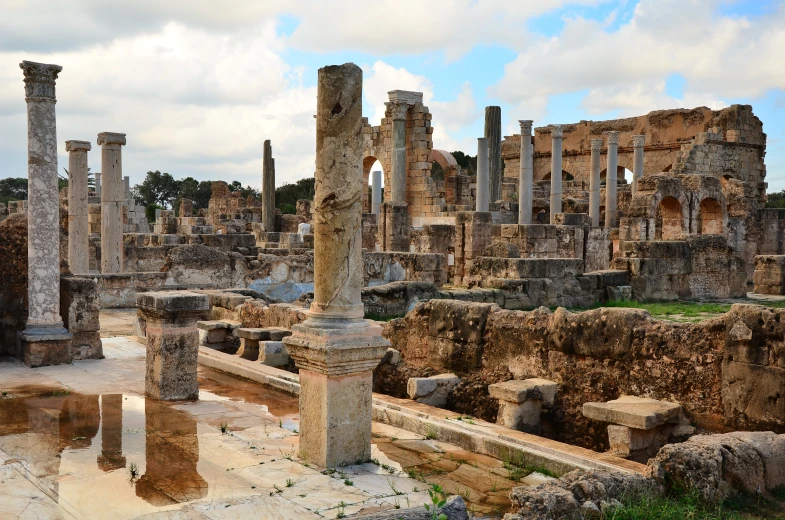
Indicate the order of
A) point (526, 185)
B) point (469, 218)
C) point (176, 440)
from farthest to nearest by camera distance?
point (526, 185), point (469, 218), point (176, 440)

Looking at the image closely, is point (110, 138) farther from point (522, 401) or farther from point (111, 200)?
point (522, 401)

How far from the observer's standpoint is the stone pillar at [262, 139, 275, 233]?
36562 millimetres

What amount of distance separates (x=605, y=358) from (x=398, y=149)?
21490mm

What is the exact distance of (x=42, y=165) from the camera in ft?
29.9

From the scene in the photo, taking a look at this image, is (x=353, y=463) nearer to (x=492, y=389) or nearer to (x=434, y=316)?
(x=492, y=389)

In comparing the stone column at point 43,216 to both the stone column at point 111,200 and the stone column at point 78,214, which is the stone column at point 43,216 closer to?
the stone column at point 111,200

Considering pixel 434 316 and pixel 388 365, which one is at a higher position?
pixel 434 316

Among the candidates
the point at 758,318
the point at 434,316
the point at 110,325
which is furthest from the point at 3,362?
the point at 758,318

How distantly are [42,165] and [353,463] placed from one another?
19.5 feet

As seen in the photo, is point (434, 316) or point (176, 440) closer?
point (176, 440)

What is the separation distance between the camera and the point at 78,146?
17766mm

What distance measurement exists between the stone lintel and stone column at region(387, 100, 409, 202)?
2231cm

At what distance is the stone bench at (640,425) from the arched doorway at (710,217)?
1778 centimetres

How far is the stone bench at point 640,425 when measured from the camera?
5.54 m
